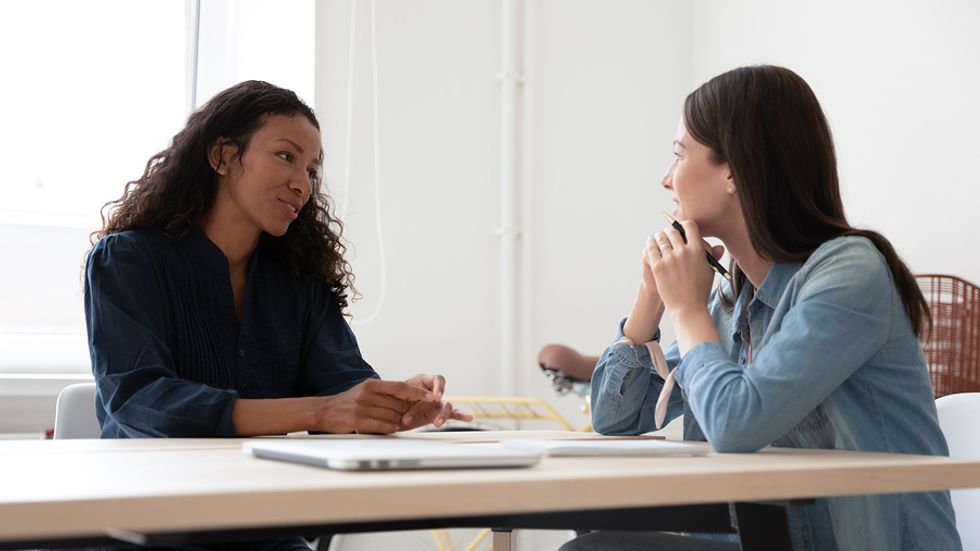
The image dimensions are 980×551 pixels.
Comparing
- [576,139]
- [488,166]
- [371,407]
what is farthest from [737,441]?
[576,139]

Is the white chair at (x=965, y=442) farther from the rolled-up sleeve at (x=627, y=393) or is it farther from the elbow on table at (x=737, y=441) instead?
the elbow on table at (x=737, y=441)

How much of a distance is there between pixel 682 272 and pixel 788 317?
0.18m

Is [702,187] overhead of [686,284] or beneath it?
overhead

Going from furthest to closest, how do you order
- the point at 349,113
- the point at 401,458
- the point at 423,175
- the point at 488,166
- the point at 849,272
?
the point at 488,166 → the point at 423,175 → the point at 349,113 → the point at 849,272 → the point at 401,458

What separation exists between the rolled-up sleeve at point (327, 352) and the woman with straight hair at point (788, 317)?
52cm

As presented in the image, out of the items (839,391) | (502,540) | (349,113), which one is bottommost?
(502,540)

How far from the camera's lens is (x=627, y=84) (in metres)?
3.83

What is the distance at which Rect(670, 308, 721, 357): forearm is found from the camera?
1273mm

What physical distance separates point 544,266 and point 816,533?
97.1 inches

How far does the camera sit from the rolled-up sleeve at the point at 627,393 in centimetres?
163

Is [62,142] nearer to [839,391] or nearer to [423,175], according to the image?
[423,175]

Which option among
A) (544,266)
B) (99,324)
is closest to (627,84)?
(544,266)

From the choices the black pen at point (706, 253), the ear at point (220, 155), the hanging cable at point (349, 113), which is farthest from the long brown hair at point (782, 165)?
the hanging cable at point (349, 113)

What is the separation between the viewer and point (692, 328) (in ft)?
4.24
